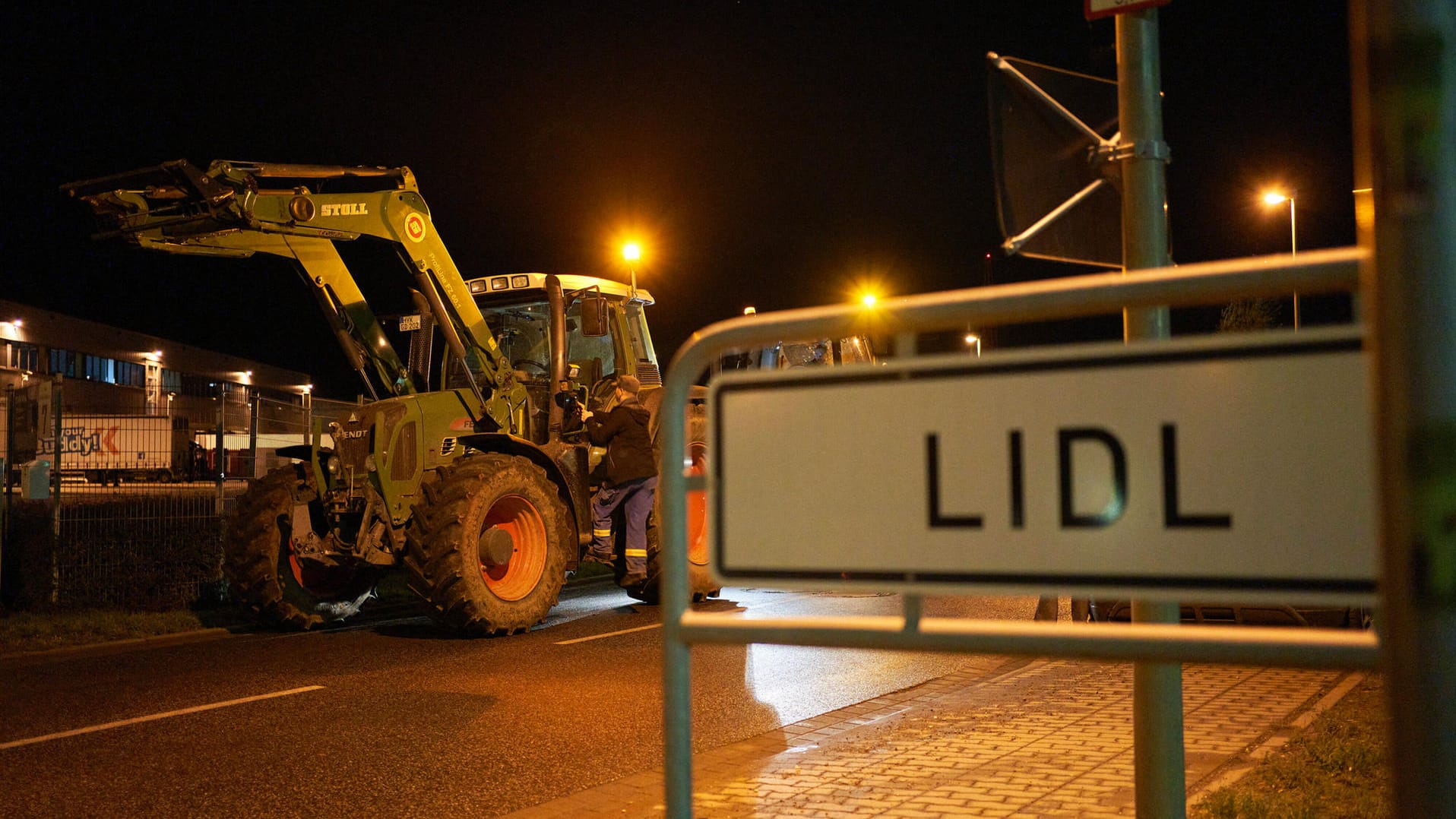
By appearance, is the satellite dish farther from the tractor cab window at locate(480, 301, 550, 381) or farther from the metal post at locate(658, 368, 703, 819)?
the tractor cab window at locate(480, 301, 550, 381)

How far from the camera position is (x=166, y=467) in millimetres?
13375

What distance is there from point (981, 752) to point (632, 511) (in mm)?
5940

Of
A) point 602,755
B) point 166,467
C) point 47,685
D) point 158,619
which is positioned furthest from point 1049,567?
point 166,467

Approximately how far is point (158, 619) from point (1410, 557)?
1150cm

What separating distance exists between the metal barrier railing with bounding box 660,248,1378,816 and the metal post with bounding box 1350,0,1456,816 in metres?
0.34

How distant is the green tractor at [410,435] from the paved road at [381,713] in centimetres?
61

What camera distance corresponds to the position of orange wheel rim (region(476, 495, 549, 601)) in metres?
10.2

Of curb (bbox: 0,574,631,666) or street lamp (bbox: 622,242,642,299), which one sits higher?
street lamp (bbox: 622,242,642,299)

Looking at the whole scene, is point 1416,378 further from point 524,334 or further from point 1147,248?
point 524,334

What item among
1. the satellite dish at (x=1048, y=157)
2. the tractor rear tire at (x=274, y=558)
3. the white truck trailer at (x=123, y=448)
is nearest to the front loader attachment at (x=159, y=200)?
the tractor rear tire at (x=274, y=558)

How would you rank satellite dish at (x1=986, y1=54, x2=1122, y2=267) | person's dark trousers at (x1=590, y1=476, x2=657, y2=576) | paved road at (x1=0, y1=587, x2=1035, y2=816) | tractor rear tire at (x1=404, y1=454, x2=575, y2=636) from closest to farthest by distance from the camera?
satellite dish at (x1=986, y1=54, x2=1122, y2=267) < paved road at (x1=0, y1=587, x2=1035, y2=816) < tractor rear tire at (x1=404, y1=454, x2=575, y2=636) < person's dark trousers at (x1=590, y1=476, x2=657, y2=576)

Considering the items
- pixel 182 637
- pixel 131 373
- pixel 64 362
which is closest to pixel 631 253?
pixel 182 637

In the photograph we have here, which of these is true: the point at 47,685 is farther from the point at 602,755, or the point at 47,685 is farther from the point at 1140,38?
the point at 1140,38

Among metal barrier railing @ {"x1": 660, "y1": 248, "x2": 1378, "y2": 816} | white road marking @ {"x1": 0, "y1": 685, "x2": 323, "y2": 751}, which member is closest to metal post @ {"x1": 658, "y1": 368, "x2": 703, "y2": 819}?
metal barrier railing @ {"x1": 660, "y1": 248, "x2": 1378, "y2": 816}
